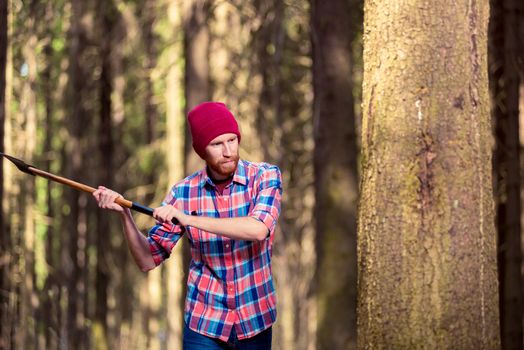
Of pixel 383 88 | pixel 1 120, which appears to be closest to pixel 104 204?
pixel 383 88

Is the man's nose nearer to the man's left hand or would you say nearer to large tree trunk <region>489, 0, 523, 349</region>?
the man's left hand

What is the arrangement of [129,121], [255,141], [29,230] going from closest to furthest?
[29,230] → [255,141] → [129,121]

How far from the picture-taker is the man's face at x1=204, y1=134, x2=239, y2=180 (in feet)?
15.8

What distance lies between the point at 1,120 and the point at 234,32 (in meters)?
13.2

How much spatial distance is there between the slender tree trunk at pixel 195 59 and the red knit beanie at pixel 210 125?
8612mm

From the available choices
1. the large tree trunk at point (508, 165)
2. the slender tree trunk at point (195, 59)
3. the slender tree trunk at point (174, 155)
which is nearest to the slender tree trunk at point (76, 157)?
the slender tree trunk at point (174, 155)

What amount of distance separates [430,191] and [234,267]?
0.93 metres

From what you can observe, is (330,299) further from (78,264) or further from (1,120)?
(78,264)

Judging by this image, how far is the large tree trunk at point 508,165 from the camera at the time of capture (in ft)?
32.7

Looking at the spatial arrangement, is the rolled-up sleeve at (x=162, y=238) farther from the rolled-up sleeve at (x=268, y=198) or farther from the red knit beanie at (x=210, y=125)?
the rolled-up sleeve at (x=268, y=198)

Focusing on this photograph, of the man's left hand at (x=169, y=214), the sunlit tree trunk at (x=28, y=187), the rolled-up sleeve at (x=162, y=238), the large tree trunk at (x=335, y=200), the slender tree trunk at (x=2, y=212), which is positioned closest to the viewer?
the man's left hand at (x=169, y=214)

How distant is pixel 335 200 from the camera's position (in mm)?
9961

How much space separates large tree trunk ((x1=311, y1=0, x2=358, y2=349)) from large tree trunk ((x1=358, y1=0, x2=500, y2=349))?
500 cm

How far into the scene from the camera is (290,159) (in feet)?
62.4
